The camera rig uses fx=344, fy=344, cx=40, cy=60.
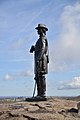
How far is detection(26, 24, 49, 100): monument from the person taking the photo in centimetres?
1430

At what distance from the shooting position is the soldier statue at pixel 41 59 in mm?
14305

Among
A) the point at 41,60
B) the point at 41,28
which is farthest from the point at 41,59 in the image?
the point at 41,28

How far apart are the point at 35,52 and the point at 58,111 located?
3.70 metres

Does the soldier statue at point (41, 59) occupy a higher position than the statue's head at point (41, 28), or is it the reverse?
the statue's head at point (41, 28)

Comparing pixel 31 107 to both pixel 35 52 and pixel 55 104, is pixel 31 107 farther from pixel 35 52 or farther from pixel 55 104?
pixel 35 52

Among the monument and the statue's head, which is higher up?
the statue's head

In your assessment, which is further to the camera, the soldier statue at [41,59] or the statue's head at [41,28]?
the statue's head at [41,28]

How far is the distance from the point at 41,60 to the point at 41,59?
5 centimetres

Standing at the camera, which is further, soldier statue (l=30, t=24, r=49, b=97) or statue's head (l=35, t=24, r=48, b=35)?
statue's head (l=35, t=24, r=48, b=35)

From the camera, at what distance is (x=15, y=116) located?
11.4 meters

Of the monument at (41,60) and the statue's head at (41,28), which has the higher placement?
the statue's head at (41,28)

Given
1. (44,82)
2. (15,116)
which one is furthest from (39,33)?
Result: (15,116)

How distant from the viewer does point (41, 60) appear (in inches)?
574

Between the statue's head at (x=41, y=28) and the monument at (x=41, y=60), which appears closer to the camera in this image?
the monument at (x=41, y=60)
